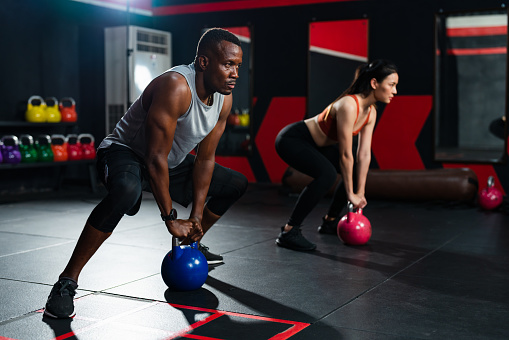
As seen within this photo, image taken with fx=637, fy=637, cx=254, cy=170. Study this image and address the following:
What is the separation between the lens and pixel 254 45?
307 inches

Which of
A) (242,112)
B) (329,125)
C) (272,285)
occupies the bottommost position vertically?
(272,285)

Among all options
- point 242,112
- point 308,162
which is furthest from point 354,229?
point 242,112

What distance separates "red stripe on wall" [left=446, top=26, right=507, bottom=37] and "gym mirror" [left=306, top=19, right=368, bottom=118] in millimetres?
1153

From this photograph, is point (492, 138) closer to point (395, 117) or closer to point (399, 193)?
point (395, 117)

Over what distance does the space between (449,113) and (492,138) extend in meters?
0.63

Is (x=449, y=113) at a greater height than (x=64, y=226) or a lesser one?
greater

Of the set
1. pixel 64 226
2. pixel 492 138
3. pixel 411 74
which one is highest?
pixel 411 74

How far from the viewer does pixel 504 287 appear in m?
2.86

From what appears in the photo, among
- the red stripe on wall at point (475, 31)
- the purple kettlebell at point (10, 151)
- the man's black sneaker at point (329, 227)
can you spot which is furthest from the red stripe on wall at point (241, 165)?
the man's black sneaker at point (329, 227)

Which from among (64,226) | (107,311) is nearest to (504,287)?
(107,311)

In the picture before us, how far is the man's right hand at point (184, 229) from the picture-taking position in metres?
2.52

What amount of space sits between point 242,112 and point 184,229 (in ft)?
17.8

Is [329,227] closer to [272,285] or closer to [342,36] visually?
[272,285]

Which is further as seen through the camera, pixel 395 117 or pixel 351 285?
pixel 395 117
